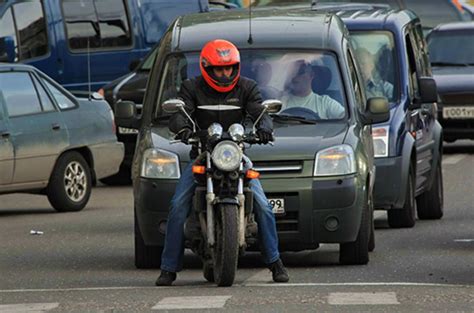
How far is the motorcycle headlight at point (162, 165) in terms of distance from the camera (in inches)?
539

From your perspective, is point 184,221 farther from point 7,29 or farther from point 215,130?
point 7,29

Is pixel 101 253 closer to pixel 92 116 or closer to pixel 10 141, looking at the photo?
pixel 10 141

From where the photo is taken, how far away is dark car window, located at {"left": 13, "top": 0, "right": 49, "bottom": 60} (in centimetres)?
2805

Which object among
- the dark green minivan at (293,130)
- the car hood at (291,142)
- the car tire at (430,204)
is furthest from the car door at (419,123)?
the car hood at (291,142)

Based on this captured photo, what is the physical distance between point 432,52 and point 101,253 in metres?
15.4

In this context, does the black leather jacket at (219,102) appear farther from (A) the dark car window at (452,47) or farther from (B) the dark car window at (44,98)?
(A) the dark car window at (452,47)

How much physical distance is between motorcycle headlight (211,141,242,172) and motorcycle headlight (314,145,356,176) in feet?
5.13

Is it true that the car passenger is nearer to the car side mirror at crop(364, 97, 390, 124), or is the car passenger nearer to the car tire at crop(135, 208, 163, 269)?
Result: the car side mirror at crop(364, 97, 390, 124)

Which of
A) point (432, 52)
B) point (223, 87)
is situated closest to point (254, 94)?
point (223, 87)

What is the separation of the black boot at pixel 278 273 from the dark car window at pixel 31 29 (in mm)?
15946

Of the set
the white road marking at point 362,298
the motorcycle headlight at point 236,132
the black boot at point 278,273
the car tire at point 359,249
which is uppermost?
the motorcycle headlight at point 236,132

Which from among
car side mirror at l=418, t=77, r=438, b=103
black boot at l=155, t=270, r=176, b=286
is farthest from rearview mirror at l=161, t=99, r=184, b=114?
car side mirror at l=418, t=77, r=438, b=103

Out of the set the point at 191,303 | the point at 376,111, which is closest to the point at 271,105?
the point at 191,303

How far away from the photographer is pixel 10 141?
64.7ft
